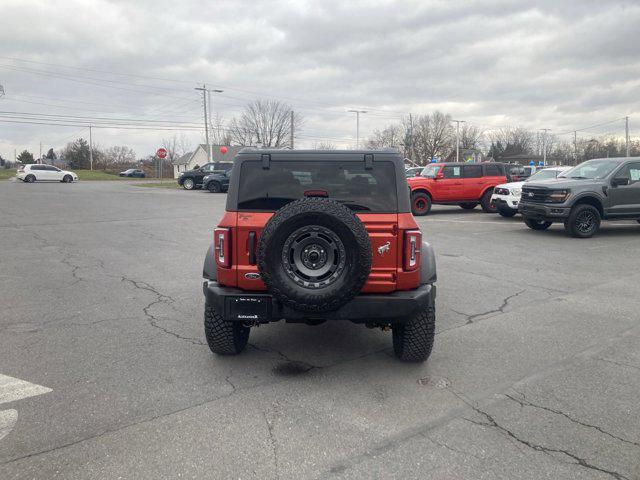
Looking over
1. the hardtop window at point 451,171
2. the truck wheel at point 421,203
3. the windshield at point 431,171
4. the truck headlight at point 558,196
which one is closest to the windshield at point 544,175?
the hardtop window at point 451,171

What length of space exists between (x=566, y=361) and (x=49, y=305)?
585 centimetres

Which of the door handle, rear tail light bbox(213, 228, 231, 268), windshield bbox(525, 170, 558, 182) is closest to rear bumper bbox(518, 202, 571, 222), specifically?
windshield bbox(525, 170, 558, 182)

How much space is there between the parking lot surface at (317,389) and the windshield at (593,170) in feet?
18.9

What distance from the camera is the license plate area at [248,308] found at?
3.80 m

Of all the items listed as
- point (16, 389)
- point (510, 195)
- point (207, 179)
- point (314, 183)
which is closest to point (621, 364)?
point (314, 183)

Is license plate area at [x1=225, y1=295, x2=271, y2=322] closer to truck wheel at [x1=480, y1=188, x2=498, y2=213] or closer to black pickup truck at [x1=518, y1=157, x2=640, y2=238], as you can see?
black pickup truck at [x1=518, y1=157, x2=640, y2=238]

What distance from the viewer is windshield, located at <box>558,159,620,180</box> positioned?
12065mm

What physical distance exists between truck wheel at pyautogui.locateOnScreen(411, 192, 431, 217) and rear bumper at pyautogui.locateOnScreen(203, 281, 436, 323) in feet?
45.7

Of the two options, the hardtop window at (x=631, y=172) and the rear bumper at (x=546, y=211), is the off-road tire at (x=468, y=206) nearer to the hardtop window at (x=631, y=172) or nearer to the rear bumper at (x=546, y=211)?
the rear bumper at (x=546, y=211)

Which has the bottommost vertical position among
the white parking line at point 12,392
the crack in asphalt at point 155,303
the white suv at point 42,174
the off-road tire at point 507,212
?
the white parking line at point 12,392

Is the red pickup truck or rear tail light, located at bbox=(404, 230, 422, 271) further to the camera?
the red pickup truck

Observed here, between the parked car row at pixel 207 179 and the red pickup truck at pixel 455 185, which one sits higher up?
the parked car row at pixel 207 179

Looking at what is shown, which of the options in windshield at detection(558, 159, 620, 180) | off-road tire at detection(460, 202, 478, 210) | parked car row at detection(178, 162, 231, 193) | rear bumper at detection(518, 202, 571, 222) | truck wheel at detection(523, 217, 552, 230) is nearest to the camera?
rear bumper at detection(518, 202, 571, 222)

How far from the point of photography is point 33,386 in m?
3.80
